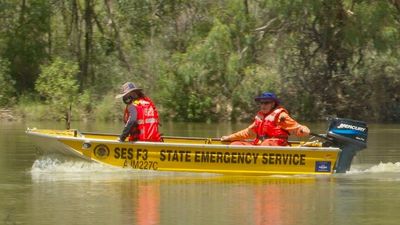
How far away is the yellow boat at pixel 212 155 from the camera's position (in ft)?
49.2

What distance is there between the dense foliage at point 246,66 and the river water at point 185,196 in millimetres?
15014

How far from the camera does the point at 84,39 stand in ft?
132

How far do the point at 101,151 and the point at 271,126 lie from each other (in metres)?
2.86

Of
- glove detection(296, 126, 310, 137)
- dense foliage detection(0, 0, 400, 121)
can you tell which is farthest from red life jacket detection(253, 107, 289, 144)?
dense foliage detection(0, 0, 400, 121)

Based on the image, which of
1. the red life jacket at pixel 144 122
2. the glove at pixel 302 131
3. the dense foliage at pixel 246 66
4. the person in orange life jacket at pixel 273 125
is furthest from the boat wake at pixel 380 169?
the dense foliage at pixel 246 66

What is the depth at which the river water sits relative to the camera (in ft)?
35.3

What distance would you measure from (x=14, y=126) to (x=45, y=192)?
58.8ft

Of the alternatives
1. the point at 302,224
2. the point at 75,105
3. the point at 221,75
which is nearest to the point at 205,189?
the point at 302,224

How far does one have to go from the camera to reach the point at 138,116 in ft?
49.7

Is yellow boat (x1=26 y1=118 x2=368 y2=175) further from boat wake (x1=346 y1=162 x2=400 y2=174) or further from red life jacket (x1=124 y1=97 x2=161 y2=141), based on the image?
boat wake (x1=346 y1=162 x2=400 y2=174)

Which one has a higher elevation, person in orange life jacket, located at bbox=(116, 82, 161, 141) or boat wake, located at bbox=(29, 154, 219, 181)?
person in orange life jacket, located at bbox=(116, 82, 161, 141)

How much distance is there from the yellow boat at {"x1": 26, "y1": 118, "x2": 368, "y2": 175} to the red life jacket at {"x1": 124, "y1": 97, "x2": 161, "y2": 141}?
298 mm

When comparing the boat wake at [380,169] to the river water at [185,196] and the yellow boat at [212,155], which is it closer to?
the river water at [185,196]

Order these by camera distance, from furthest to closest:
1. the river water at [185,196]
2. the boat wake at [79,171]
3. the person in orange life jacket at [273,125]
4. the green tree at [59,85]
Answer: the green tree at [59,85] → the person in orange life jacket at [273,125] → the boat wake at [79,171] → the river water at [185,196]
